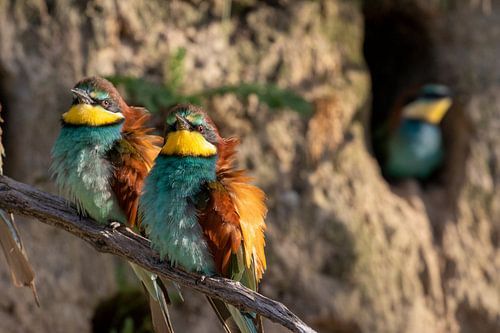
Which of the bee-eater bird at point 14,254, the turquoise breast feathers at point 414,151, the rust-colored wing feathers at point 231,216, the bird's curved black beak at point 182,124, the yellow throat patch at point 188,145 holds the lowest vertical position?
the turquoise breast feathers at point 414,151

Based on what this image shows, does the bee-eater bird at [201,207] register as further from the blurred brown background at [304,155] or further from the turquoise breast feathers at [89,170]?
the blurred brown background at [304,155]

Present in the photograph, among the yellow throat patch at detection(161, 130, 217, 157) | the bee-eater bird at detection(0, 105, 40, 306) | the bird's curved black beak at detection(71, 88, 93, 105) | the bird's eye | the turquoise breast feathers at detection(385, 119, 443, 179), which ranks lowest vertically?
the turquoise breast feathers at detection(385, 119, 443, 179)

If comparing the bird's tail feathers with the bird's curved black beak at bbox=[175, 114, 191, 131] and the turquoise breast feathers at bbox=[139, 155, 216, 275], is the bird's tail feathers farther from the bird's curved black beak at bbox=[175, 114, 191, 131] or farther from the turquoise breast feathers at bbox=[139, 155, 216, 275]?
the bird's curved black beak at bbox=[175, 114, 191, 131]

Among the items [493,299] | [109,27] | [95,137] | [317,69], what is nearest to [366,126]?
[317,69]

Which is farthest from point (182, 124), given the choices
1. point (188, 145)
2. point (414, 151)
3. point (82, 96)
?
point (414, 151)

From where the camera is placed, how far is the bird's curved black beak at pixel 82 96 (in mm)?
2545

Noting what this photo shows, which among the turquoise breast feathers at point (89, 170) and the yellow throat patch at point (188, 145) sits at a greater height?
the yellow throat patch at point (188, 145)

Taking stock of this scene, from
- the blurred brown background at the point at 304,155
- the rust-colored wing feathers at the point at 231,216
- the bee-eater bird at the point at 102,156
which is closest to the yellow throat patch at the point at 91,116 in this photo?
the bee-eater bird at the point at 102,156

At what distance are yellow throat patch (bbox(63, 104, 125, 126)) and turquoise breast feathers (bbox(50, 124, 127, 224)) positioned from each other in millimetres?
14

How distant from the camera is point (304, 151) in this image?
4.00m

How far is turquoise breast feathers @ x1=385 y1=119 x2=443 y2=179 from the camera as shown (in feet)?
14.3

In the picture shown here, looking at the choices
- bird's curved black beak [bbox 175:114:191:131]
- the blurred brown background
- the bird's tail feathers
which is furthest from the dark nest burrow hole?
bird's curved black beak [bbox 175:114:191:131]

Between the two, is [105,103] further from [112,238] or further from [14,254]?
[14,254]

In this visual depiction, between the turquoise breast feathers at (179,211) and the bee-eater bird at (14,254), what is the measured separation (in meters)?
0.38
